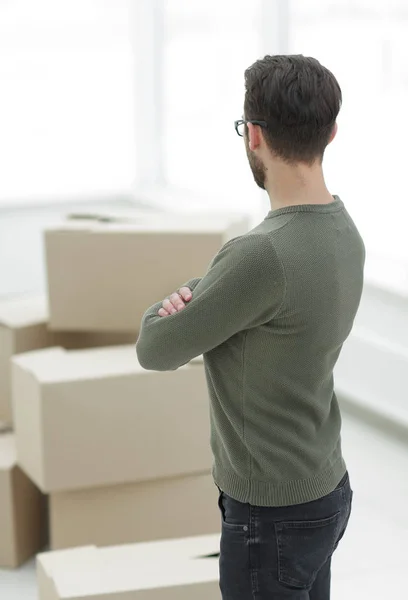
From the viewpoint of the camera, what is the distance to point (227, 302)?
1171 millimetres

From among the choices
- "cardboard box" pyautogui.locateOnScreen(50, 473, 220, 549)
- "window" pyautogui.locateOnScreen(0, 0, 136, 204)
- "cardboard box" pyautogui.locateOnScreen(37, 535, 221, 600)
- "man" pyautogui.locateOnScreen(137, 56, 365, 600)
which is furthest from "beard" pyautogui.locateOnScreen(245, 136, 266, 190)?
"window" pyautogui.locateOnScreen(0, 0, 136, 204)

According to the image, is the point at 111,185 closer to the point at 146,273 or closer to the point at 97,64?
the point at 97,64

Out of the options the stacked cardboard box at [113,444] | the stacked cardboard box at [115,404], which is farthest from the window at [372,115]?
the stacked cardboard box at [113,444]

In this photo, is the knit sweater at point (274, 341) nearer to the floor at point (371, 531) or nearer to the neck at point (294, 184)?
the neck at point (294, 184)


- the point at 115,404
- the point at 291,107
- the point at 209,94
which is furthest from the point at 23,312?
the point at 209,94

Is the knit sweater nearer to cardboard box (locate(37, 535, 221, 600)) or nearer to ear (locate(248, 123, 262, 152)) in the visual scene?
ear (locate(248, 123, 262, 152))

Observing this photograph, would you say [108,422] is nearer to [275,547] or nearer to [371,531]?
[371,531]

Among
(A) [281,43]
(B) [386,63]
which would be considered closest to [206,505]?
(B) [386,63]

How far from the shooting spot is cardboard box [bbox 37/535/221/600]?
178cm

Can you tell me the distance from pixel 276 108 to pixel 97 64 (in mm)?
3658

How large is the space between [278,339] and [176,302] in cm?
14

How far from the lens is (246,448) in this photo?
1.27m

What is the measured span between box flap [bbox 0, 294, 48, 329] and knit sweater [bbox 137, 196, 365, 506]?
4.14 ft

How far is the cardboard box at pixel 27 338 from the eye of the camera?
2.46 metres
